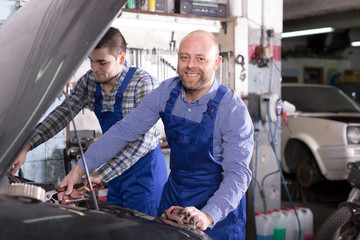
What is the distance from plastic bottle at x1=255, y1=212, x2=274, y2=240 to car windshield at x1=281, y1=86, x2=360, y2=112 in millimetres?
2817

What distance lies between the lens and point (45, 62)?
1.21 m

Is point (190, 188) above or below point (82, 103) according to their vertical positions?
below

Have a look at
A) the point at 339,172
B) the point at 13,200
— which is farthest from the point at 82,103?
the point at 339,172

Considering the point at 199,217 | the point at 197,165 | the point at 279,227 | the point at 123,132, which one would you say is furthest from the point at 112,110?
the point at 279,227

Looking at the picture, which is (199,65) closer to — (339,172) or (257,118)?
(257,118)

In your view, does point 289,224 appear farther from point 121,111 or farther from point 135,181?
point 121,111

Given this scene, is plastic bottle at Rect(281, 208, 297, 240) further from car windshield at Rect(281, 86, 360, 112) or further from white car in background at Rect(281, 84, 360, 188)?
car windshield at Rect(281, 86, 360, 112)

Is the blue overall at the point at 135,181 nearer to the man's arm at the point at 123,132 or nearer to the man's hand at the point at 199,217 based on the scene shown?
the man's arm at the point at 123,132

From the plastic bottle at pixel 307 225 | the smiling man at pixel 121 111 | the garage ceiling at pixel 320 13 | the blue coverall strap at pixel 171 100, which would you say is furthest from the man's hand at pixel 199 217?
the garage ceiling at pixel 320 13

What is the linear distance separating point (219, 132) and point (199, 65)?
1.05 feet

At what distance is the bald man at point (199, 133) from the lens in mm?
1971

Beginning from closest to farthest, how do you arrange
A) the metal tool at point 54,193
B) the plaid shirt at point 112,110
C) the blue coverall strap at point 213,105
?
1. the metal tool at point 54,193
2. the blue coverall strap at point 213,105
3. the plaid shirt at point 112,110

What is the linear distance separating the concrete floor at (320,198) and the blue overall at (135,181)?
9.84 feet

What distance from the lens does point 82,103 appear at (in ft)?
9.09
